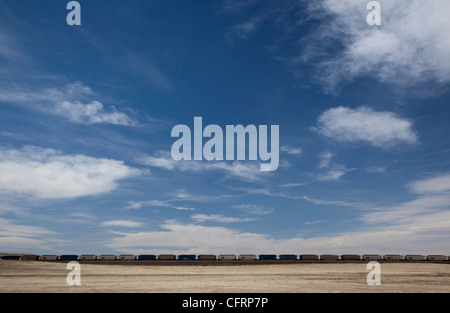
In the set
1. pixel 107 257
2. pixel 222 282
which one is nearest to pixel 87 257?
pixel 107 257

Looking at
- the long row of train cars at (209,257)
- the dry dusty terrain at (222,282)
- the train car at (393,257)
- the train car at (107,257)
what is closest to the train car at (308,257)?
the long row of train cars at (209,257)

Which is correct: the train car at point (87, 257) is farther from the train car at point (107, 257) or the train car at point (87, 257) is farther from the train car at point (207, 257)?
the train car at point (207, 257)

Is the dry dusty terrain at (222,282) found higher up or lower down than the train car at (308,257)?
higher up

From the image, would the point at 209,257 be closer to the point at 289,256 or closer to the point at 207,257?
the point at 207,257

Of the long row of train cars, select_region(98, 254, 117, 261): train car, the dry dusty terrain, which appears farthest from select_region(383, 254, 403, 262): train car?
select_region(98, 254, 117, 261): train car

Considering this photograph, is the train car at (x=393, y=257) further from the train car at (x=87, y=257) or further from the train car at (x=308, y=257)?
the train car at (x=87, y=257)

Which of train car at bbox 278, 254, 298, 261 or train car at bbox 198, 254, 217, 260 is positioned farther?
train car at bbox 278, 254, 298, 261

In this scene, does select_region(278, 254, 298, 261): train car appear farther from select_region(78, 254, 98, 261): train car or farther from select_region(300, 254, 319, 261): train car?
select_region(78, 254, 98, 261): train car

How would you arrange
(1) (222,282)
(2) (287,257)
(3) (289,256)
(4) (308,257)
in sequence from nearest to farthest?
(1) (222,282) → (4) (308,257) → (2) (287,257) → (3) (289,256)

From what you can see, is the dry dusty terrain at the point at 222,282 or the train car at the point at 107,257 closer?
the dry dusty terrain at the point at 222,282
